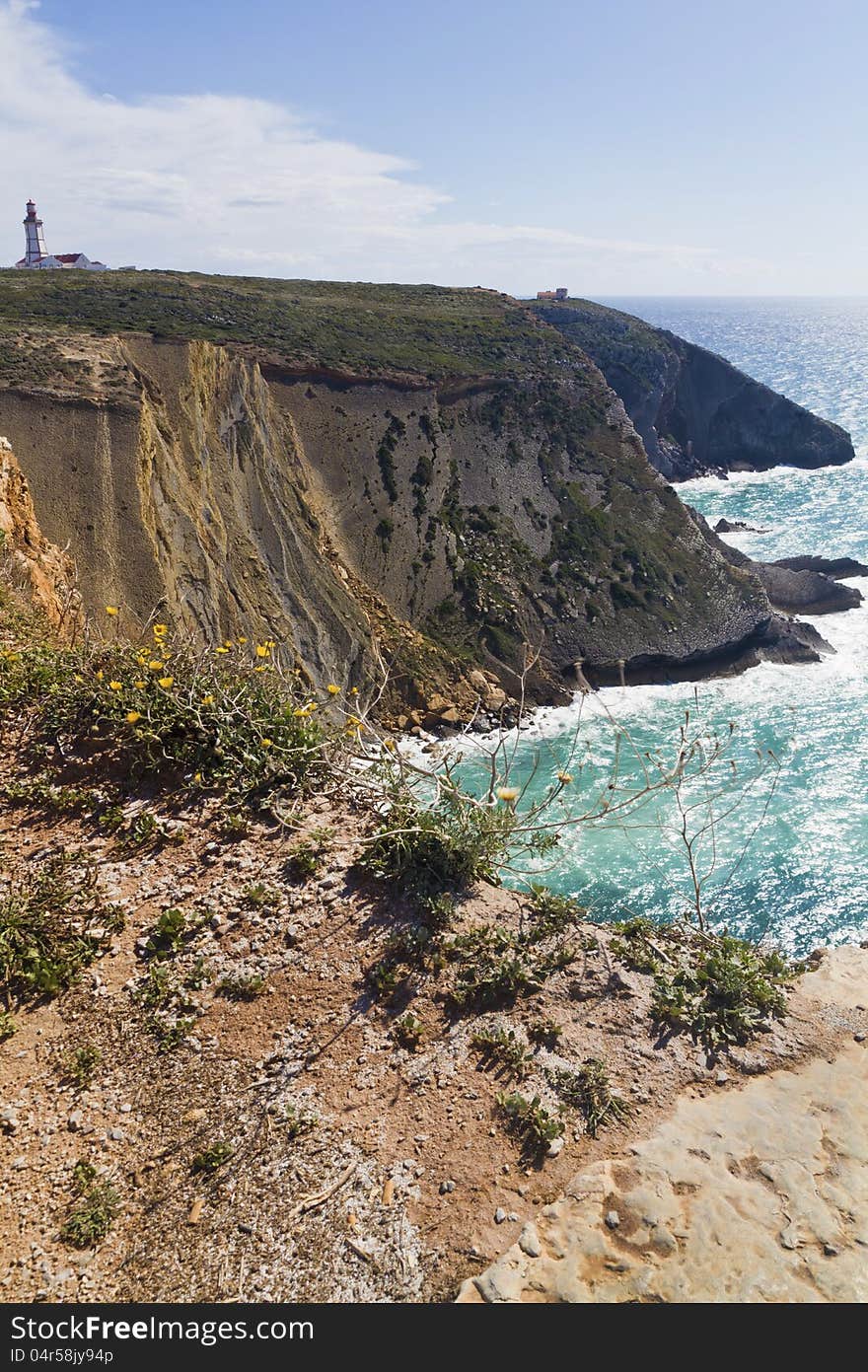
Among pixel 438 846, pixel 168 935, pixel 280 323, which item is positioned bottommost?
pixel 168 935

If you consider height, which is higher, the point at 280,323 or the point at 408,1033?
the point at 280,323

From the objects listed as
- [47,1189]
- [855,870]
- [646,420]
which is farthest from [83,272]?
[47,1189]

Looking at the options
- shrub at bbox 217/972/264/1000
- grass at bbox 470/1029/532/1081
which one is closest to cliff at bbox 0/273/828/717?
shrub at bbox 217/972/264/1000

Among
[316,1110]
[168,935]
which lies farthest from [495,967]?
[168,935]

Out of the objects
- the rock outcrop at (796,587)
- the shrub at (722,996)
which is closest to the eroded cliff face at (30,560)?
the shrub at (722,996)

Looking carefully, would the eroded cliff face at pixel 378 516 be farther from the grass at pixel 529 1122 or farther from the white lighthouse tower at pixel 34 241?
the white lighthouse tower at pixel 34 241

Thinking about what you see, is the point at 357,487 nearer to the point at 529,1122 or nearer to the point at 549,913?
the point at 549,913
